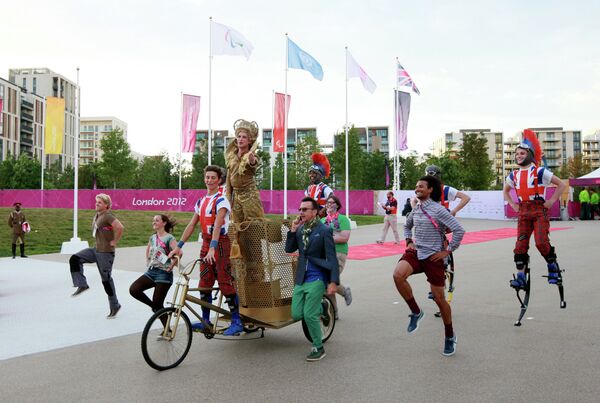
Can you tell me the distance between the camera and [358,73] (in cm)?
2750

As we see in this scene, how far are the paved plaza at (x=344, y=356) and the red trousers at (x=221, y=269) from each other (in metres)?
0.67

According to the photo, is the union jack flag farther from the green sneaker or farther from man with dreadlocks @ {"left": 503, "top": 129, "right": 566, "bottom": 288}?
the green sneaker

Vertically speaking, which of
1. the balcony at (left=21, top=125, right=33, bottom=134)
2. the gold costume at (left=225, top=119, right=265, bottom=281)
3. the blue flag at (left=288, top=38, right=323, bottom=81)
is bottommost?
the gold costume at (left=225, top=119, right=265, bottom=281)

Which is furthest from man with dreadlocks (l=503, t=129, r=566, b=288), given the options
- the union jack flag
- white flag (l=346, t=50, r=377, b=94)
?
the union jack flag

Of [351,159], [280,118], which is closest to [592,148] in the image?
[351,159]

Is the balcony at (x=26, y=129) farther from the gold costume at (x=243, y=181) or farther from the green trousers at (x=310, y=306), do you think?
the green trousers at (x=310, y=306)

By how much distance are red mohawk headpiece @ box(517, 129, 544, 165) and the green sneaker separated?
3.76 metres

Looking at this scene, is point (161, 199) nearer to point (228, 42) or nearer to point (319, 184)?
point (228, 42)

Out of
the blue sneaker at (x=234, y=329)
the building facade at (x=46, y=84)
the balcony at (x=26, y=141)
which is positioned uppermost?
the building facade at (x=46, y=84)

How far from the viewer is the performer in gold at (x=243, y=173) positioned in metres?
5.93

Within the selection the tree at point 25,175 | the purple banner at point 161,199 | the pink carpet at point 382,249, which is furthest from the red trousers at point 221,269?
the tree at point 25,175

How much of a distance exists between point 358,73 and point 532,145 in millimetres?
21226

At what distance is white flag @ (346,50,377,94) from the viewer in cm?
2710

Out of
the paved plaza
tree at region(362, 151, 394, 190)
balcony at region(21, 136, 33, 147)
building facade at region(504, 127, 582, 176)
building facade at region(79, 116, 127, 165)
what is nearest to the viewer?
the paved plaza
